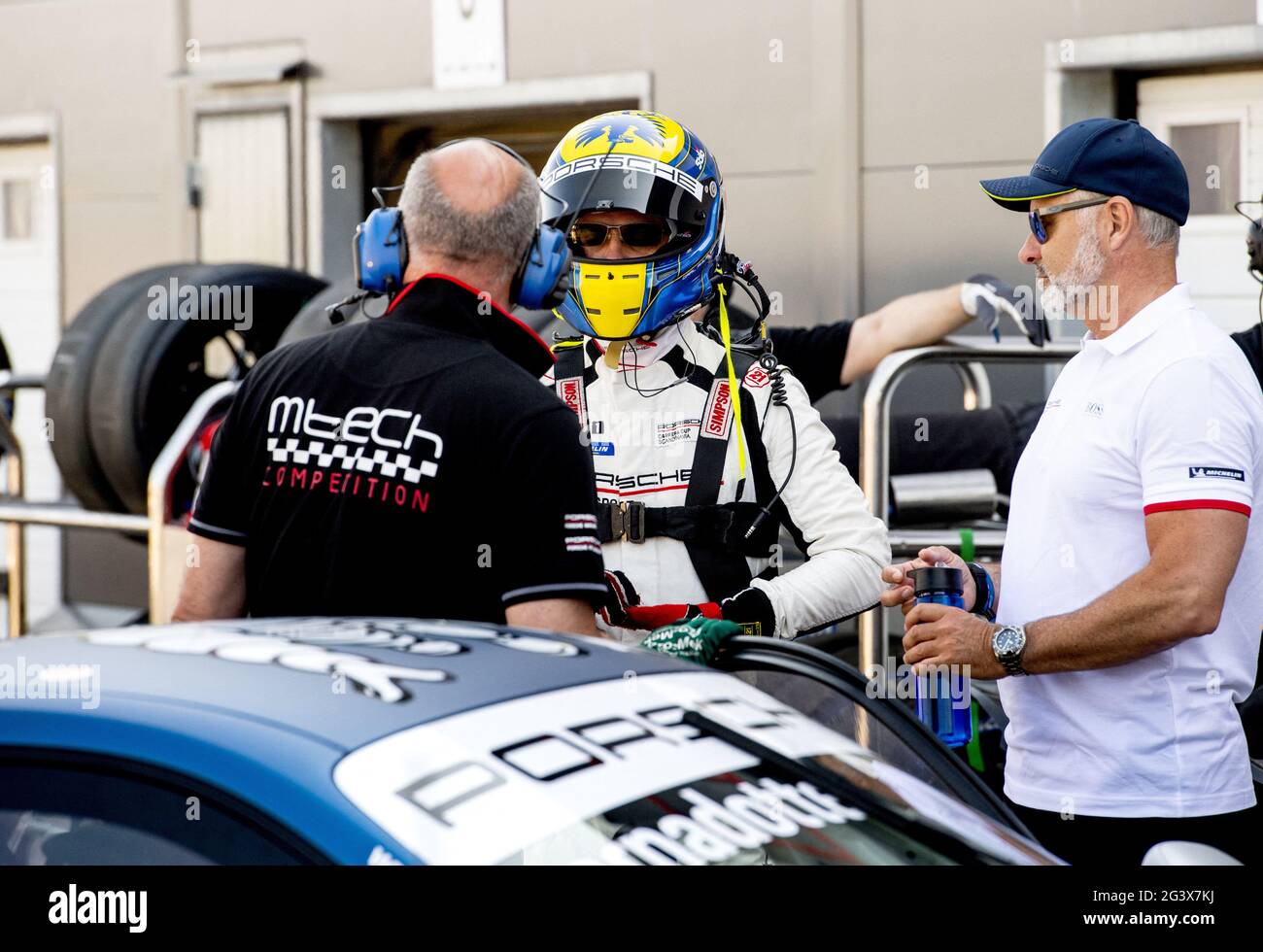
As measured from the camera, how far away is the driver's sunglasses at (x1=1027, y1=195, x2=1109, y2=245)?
8.61ft

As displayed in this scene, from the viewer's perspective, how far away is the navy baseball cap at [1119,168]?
8.54 ft

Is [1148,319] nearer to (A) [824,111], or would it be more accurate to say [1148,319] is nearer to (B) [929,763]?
(B) [929,763]

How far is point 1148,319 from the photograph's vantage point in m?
2.54

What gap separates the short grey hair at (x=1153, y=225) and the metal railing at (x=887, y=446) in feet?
5.20

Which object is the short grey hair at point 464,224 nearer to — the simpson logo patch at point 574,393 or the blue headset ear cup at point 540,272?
the blue headset ear cup at point 540,272

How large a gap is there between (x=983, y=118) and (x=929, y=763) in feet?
17.6

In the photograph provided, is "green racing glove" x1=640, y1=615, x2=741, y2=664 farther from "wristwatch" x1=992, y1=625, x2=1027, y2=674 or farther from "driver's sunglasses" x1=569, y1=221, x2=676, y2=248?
"driver's sunglasses" x1=569, y1=221, x2=676, y2=248

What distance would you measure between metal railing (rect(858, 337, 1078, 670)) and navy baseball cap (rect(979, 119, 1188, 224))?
1555mm

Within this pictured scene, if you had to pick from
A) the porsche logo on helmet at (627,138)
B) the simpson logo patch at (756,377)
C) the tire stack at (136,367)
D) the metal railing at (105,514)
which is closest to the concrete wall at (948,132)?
the tire stack at (136,367)

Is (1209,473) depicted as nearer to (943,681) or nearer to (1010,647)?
(1010,647)

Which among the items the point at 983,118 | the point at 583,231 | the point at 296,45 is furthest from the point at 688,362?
the point at 296,45

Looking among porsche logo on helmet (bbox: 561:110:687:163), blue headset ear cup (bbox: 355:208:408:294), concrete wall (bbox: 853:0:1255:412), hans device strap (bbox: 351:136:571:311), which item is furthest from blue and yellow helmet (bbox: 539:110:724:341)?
concrete wall (bbox: 853:0:1255:412)

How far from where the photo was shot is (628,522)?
9.98 feet

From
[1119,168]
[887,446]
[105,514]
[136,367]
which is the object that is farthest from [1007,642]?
[136,367]
